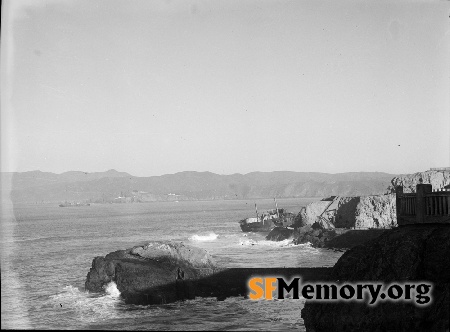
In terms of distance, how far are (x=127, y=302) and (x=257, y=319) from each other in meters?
7.33

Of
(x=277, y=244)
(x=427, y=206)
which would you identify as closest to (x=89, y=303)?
(x=427, y=206)

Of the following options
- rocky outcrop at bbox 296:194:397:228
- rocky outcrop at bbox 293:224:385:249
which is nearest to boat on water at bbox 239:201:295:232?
rocky outcrop at bbox 296:194:397:228

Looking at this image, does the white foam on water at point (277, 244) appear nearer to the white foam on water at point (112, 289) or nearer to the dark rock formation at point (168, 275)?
the dark rock formation at point (168, 275)

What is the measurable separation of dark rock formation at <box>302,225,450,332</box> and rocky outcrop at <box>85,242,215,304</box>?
12.1 m

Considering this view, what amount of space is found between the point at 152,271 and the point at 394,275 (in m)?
15.7

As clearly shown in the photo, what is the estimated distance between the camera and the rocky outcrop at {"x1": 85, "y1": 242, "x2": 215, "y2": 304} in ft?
87.1

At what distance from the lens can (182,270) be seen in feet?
92.6

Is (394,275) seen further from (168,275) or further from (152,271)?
(152,271)

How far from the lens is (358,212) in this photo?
58.7 metres

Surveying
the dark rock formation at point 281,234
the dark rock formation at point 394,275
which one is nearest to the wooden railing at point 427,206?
the dark rock formation at point 394,275

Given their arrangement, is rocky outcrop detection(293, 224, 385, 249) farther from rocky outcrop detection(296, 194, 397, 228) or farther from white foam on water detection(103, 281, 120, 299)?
white foam on water detection(103, 281, 120, 299)

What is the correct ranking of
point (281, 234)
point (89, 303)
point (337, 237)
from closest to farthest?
point (89, 303) < point (337, 237) < point (281, 234)

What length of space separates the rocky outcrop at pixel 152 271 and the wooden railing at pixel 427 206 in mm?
13925

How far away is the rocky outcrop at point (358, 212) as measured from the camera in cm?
5806
